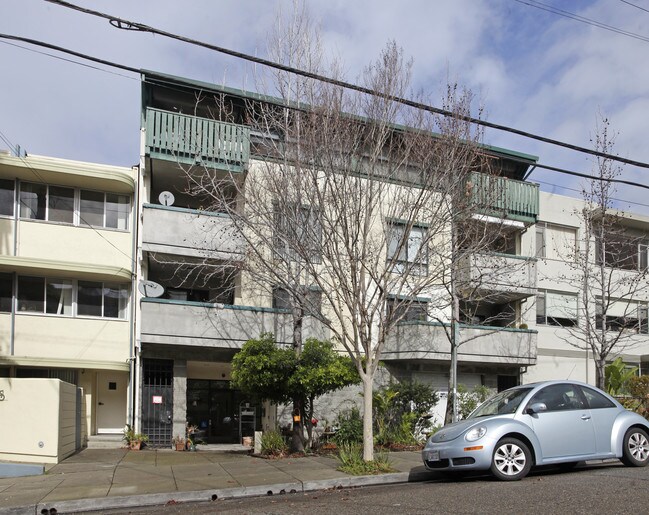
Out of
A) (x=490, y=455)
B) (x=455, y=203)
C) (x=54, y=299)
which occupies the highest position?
(x=455, y=203)

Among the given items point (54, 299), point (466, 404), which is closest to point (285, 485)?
point (466, 404)

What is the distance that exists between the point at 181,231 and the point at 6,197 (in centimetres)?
559

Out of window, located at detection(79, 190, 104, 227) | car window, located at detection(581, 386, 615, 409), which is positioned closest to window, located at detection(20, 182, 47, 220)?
window, located at detection(79, 190, 104, 227)

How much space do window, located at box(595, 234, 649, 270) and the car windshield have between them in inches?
500

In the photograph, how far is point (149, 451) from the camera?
1809cm

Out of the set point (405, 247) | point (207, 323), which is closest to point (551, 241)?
point (405, 247)

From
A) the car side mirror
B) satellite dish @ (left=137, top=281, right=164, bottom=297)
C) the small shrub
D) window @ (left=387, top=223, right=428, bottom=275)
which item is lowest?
the small shrub

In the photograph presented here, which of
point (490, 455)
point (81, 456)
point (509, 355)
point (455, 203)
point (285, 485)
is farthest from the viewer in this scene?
point (509, 355)

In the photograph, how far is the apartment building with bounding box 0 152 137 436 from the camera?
19.9 m

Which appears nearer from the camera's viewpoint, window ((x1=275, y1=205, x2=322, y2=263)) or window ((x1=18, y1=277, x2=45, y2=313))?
window ((x1=275, y1=205, x2=322, y2=263))

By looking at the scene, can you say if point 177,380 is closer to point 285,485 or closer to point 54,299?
point 54,299

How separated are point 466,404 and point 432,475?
8.40 metres

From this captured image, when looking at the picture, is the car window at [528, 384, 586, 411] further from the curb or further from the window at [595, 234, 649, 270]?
the window at [595, 234, 649, 270]

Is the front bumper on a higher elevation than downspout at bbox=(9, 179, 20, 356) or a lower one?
lower
